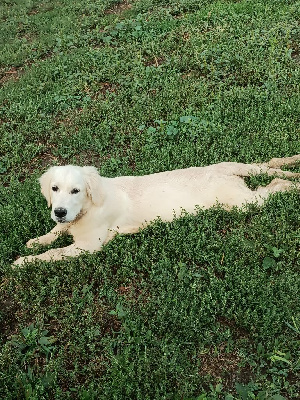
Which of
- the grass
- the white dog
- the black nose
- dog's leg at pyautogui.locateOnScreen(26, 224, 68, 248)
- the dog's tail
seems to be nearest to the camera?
the grass

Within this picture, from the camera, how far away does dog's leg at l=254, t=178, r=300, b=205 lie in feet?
18.3

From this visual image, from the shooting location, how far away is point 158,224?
538cm

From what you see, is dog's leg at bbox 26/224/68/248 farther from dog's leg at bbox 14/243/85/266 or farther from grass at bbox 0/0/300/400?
dog's leg at bbox 14/243/85/266

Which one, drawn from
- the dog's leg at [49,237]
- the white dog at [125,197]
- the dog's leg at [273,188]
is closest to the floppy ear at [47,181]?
the white dog at [125,197]

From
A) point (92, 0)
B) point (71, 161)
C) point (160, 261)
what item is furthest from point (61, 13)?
point (160, 261)

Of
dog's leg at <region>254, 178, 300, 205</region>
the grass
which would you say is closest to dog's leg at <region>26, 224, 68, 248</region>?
the grass

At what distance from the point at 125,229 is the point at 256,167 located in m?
1.93

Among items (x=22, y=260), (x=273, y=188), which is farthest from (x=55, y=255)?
(x=273, y=188)

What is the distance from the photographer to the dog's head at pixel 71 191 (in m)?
4.98

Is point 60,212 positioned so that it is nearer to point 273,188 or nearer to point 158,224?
point 158,224

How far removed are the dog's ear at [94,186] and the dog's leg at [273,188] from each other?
6.03 ft

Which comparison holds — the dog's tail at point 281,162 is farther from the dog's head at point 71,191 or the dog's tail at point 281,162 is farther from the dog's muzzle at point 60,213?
the dog's muzzle at point 60,213

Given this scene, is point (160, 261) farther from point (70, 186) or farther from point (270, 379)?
point (270, 379)

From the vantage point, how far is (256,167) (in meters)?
6.03
